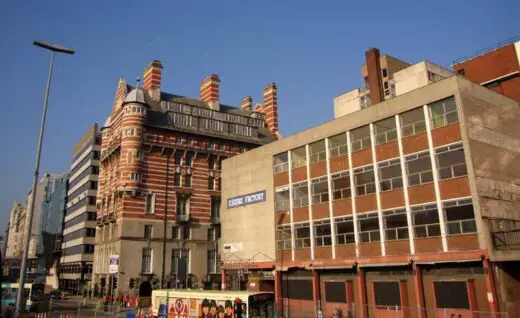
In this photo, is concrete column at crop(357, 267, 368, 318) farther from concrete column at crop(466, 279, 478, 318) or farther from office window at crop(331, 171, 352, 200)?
concrete column at crop(466, 279, 478, 318)

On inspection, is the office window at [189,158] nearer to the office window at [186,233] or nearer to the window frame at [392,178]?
the office window at [186,233]

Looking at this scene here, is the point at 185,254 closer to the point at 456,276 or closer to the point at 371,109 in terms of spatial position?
the point at 371,109

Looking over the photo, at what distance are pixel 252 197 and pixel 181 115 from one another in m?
25.8

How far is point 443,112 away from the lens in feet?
104

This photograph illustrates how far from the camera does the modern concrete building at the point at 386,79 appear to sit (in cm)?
4775

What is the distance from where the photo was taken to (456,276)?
29266 mm

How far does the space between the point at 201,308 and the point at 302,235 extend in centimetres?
Answer: 1447

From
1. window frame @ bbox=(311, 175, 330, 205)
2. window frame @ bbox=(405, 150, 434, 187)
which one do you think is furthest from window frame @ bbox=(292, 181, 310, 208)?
window frame @ bbox=(405, 150, 434, 187)

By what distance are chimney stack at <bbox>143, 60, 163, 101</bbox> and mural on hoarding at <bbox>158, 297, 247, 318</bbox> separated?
4282 cm

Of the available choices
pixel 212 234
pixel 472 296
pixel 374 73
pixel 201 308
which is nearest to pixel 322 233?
pixel 472 296

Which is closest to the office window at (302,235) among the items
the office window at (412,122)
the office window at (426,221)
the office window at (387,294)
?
the office window at (387,294)

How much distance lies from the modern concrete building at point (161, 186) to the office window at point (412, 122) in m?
33.5

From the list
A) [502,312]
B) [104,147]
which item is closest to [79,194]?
[104,147]

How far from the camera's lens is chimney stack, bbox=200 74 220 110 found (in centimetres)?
7531
